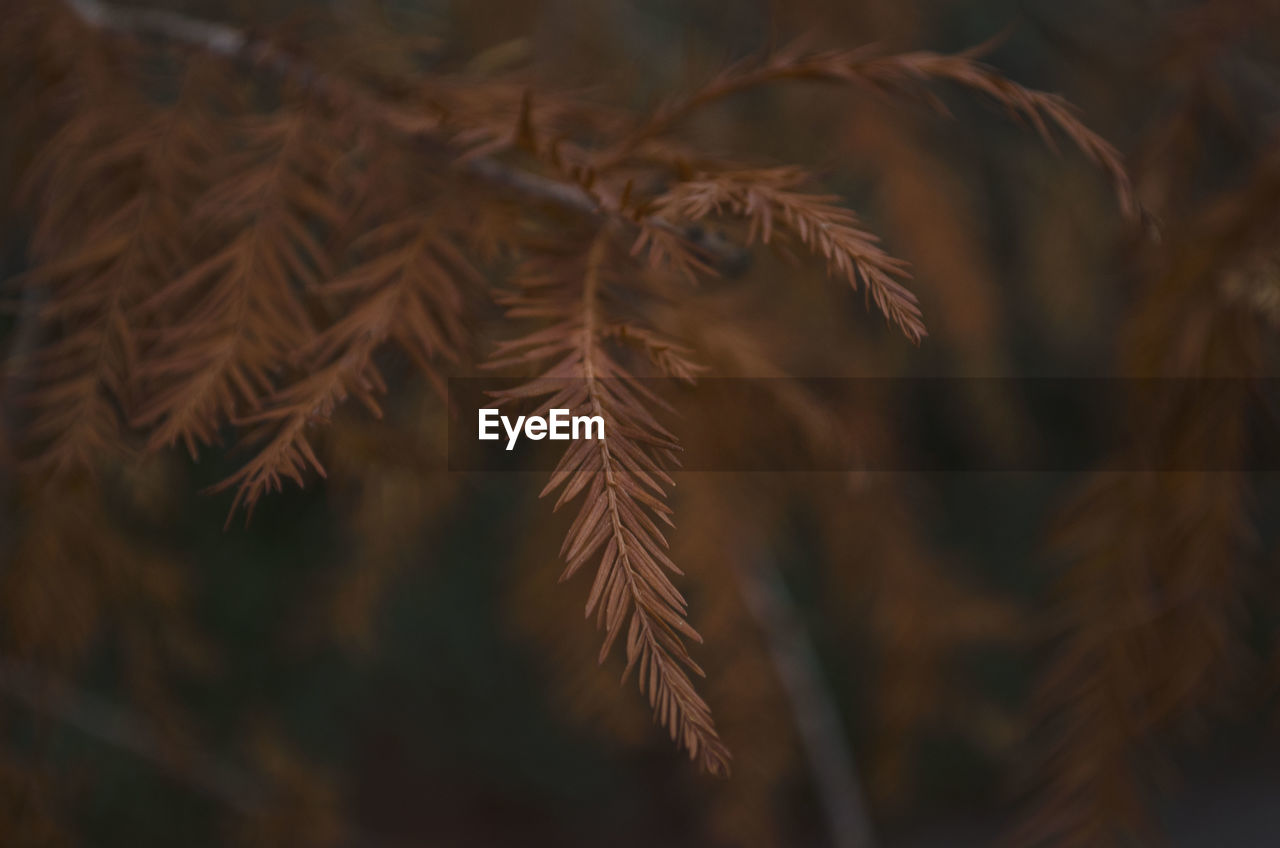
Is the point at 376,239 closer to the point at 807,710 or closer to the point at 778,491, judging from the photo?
the point at 778,491

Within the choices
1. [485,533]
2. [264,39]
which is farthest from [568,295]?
[485,533]

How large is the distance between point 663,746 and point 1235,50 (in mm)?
2194

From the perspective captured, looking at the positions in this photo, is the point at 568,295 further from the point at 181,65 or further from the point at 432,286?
the point at 181,65

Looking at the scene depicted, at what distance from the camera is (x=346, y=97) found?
0.55 metres

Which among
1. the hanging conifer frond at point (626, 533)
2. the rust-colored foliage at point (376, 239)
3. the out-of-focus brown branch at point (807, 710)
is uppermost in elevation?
the rust-colored foliage at point (376, 239)

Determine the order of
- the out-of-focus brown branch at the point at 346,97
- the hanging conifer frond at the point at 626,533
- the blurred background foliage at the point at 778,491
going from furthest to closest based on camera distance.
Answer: the blurred background foliage at the point at 778,491, the out-of-focus brown branch at the point at 346,97, the hanging conifer frond at the point at 626,533

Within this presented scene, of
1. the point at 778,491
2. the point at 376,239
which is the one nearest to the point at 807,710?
the point at 778,491

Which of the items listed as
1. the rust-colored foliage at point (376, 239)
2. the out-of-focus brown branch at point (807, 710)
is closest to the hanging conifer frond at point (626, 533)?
the rust-colored foliage at point (376, 239)

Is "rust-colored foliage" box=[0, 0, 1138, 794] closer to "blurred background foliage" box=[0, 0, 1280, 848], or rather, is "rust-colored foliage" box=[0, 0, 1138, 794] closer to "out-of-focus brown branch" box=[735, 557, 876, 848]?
"blurred background foliage" box=[0, 0, 1280, 848]

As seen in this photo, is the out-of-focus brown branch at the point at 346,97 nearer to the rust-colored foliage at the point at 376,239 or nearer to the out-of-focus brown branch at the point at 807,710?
the rust-colored foliage at the point at 376,239

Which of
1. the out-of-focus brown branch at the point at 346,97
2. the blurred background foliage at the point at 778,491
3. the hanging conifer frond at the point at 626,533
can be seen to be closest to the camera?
the hanging conifer frond at the point at 626,533

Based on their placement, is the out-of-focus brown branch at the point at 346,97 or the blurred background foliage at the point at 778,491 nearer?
the out-of-focus brown branch at the point at 346,97

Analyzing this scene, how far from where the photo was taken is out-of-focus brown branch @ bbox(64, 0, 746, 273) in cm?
48

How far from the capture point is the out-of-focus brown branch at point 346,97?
0.48 m
